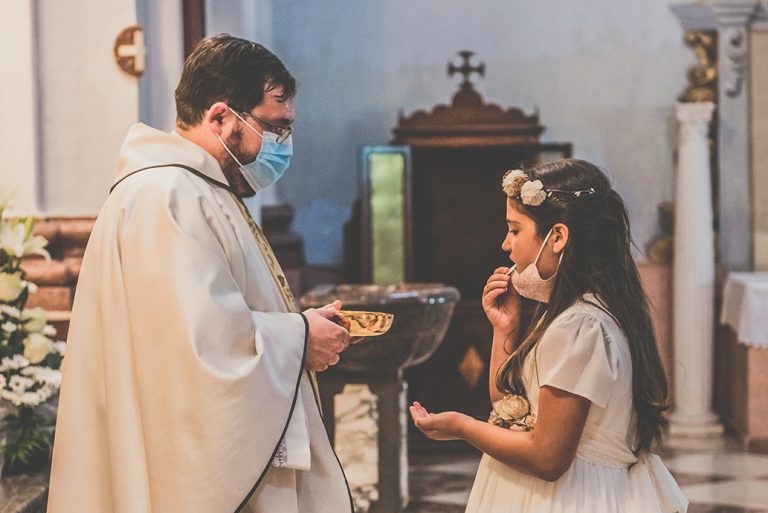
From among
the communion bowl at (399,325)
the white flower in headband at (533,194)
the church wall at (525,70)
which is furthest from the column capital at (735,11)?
the white flower in headband at (533,194)

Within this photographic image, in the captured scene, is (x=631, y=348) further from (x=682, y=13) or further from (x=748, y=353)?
(x=682, y=13)

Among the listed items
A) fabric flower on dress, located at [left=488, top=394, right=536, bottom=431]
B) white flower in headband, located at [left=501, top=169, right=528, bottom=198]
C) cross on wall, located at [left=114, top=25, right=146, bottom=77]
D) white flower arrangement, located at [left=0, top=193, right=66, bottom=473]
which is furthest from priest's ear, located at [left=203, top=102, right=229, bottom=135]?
cross on wall, located at [left=114, top=25, right=146, bottom=77]

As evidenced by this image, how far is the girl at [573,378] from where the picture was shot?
222 centimetres

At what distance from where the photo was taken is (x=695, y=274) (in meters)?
6.94

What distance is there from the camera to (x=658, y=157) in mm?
7422

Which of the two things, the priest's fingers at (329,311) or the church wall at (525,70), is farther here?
the church wall at (525,70)

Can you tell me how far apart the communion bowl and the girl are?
2175 millimetres

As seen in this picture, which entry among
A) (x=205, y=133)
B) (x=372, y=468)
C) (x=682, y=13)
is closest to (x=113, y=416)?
(x=205, y=133)

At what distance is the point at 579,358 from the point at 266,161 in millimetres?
794

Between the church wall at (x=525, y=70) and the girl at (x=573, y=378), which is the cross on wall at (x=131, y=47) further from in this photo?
the church wall at (x=525, y=70)

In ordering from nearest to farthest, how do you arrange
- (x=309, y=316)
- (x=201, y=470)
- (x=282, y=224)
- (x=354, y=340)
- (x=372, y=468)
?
(x=201, y=470) < (x=309, y=316) < (x=354, y=340) < (x=372, y=468) < (x=282, y=224)

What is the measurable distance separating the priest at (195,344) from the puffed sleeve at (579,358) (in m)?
0.43

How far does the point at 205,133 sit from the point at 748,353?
4.72 meters

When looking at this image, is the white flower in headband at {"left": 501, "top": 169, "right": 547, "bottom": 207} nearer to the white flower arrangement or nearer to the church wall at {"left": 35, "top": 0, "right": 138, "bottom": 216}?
the white flower arrangement
